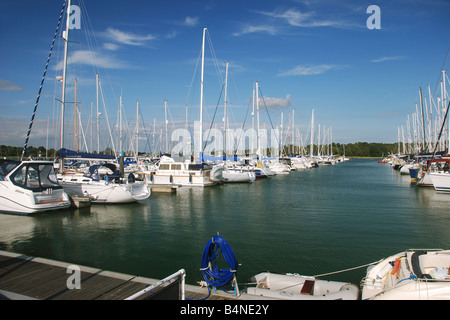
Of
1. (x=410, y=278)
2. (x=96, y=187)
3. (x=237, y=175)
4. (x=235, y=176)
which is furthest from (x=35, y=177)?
(x=237, y=175)

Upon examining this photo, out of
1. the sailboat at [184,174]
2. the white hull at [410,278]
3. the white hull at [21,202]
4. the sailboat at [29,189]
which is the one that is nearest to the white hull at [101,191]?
the sailboat at [29,189]

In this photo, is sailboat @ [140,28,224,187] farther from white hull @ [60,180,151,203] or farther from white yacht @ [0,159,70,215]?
white yacht @ [0,159,70,215]

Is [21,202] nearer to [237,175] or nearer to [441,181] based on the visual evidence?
[237,175]

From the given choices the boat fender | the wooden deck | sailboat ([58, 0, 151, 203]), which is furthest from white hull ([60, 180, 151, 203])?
the boat fender

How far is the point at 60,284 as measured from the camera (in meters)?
7.31

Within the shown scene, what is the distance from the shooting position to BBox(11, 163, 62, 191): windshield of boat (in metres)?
18.4

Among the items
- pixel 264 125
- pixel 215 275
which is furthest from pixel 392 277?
pixel 264 125

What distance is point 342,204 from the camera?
24906mm

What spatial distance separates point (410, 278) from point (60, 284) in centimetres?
829

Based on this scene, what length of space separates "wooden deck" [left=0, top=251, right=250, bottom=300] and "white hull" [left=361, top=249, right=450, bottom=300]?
3.38 metres

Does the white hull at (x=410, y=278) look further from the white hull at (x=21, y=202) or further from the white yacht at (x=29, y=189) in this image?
the white yacht at (x=29, y=189)

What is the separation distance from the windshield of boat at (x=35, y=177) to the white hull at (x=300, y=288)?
16.6 meters
